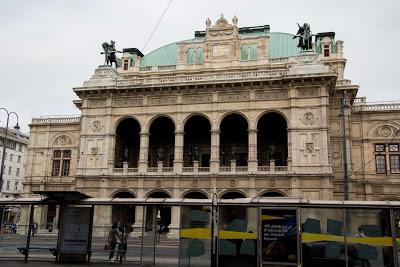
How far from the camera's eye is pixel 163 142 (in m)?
45.6

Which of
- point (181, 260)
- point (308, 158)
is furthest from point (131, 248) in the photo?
point (308, 158)

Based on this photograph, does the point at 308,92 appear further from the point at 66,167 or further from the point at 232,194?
the point at 66,167

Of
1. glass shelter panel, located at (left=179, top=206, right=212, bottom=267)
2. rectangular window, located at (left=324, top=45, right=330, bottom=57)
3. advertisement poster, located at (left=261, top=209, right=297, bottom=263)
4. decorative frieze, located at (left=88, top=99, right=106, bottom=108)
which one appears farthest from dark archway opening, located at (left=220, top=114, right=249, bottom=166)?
advertisement poster, located at (left=261, top=209, right=297, bottom=263)

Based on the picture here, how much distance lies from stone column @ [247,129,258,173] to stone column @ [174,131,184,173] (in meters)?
6.22

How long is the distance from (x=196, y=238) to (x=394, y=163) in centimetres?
3124

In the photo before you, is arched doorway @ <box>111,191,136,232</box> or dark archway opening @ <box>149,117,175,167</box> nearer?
arched doorway @ <box>111,191,136,232</box>

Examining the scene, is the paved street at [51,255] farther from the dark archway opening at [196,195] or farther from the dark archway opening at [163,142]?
the dark archway opening at [163,142]

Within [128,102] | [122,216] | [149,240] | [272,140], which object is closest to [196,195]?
[272,140]

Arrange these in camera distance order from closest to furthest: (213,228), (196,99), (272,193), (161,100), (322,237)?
(322,237) → (213,228) → (272,193) → (196,99) → (161,100)

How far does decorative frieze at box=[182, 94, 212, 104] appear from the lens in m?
40.1

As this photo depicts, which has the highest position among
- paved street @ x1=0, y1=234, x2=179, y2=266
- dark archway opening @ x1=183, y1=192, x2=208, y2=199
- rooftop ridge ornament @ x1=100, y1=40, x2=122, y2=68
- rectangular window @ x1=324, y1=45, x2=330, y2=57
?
rectangular window @ x1=324, y1=45, x2=330, y2=57

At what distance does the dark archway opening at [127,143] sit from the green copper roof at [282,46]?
17.1 metres

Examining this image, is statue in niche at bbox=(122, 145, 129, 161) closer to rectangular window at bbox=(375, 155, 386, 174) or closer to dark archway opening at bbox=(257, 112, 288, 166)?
dark archway opening at bbox=(257, 112, 288, 166)

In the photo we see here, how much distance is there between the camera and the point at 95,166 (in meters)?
40.9
